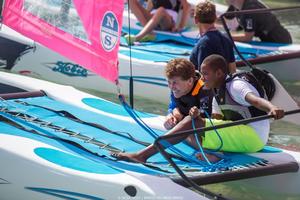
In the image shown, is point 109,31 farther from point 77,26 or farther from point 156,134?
point 156,134

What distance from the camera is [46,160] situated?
4234 millimetres

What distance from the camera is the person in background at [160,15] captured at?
25.8ft

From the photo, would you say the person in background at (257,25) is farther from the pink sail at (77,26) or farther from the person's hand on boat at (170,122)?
the pink sail at (77,26)

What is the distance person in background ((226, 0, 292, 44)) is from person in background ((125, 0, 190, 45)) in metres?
0.59

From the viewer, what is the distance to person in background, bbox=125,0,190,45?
786 cm

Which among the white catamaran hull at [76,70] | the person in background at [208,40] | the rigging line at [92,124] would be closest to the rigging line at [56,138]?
the rigging line at [92,124]

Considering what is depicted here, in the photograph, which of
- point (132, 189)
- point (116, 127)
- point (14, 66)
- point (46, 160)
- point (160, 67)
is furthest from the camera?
point (14, 66)

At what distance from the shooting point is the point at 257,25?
7898 millimetres

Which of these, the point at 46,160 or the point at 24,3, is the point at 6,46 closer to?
the point at 24,3

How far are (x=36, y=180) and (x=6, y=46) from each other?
3.25 meters

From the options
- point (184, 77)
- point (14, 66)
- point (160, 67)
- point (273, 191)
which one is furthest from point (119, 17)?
point (14, 66)

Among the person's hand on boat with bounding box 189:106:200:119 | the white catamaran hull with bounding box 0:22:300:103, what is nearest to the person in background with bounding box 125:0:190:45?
the white catamaran hull with bounding box 0:22:300:103

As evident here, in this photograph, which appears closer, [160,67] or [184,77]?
[184,77]

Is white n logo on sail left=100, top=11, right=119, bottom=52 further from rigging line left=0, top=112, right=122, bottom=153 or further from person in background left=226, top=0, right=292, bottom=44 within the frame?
person in background left=226, top=0, right=292, bottom=44
